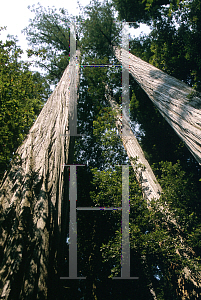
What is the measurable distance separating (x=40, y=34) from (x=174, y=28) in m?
7.86

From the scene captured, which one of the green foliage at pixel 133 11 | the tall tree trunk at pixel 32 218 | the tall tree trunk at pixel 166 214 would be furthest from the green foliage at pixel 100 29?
the tall tree trunk at pixel 32 218

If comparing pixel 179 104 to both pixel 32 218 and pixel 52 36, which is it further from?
pixel 52 36

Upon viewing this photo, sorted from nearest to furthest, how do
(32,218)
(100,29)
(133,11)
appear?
(32,218), (133,11), (100,29)

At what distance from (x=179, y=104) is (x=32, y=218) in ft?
8.84

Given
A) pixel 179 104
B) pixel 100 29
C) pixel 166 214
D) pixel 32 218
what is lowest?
pixel 166 214

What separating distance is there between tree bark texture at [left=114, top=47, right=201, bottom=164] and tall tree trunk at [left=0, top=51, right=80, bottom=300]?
1.66 m

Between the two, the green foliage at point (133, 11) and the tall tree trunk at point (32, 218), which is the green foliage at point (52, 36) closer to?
the green foliage at point (133, 11)

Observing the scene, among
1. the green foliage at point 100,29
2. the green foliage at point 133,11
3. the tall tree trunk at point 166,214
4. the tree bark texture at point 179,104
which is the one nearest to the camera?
the tree bark texture at point 179,104

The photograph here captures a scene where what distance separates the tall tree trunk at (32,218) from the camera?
112cm

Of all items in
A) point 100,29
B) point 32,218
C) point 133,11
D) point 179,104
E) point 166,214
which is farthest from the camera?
point 100,29

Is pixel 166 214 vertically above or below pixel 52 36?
below

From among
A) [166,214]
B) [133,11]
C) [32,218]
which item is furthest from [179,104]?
[133,11]

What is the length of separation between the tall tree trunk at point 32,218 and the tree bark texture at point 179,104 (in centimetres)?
166

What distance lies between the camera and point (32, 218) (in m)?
1.39
